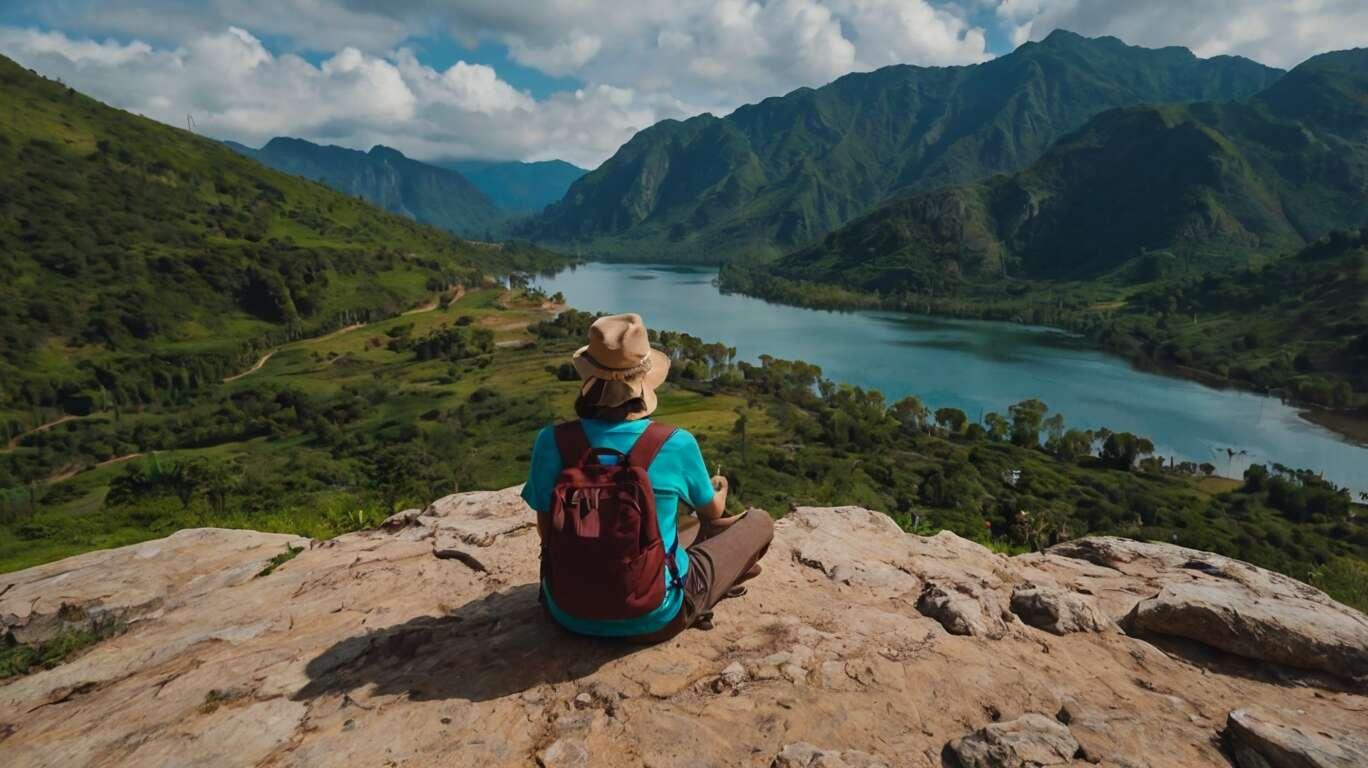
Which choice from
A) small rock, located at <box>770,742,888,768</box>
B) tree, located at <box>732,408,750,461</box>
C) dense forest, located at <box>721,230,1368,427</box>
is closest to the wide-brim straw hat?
small rock, located at <box>770,742,888,768</box>

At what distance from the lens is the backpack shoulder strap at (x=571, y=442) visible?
4.03m

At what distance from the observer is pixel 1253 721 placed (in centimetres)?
395

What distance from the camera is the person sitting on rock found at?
12.4ft

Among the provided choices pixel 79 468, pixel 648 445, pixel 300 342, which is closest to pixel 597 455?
pixel 648 445

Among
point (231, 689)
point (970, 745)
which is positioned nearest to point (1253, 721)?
point (970, 745)

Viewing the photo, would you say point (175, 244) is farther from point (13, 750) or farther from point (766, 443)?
point (13, 750)

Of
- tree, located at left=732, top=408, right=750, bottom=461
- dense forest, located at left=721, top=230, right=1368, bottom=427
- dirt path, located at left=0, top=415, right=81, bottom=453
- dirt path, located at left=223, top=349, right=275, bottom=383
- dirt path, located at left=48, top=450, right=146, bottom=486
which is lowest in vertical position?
dirt path, located at left=48, top=450, right=146, bottom=486

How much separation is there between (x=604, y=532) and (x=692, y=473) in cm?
83

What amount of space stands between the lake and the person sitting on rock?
325ft

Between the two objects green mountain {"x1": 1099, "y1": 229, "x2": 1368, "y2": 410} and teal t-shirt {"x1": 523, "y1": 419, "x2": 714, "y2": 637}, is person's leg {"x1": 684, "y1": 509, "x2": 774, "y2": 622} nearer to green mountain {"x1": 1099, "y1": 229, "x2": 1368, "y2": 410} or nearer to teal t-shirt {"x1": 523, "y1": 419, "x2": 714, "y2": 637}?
teal t-shirt {"x1": 523, "y1": 419, "x2": 714, "y2": 637}

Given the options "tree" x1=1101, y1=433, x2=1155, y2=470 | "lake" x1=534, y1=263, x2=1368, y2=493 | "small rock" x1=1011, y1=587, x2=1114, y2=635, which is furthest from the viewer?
"lake" x1=534, y1=263, x2=1368, y2=493

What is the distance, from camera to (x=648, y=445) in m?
4.04

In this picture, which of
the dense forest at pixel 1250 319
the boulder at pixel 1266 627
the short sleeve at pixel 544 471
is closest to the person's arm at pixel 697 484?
the short sleeve at pixel 544 471

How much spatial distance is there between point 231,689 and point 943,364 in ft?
416
